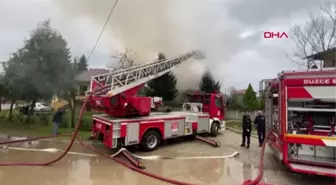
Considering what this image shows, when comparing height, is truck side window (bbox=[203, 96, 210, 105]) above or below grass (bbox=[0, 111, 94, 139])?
above

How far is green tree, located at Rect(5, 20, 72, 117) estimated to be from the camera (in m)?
16.0

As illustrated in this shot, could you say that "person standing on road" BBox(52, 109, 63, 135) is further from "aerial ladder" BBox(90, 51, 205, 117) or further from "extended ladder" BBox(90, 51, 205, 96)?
"extended ladder" BBox(90, 51, 205, 96)

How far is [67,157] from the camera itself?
8547 mm

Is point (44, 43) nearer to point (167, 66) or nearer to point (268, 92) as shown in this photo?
point (167, 66)

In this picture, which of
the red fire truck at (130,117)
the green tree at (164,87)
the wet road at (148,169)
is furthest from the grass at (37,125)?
the green tree at (164,87)

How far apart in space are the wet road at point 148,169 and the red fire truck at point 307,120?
2.34ft

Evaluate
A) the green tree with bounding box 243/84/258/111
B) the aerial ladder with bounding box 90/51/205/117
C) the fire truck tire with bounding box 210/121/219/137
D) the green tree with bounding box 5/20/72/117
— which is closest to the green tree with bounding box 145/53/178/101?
the green tree with bounding box 243/84/258/111

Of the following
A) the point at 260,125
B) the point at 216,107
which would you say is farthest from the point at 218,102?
the point at 260,125

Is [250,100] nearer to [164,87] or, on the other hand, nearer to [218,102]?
[164,87]

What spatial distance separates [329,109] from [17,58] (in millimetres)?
16685

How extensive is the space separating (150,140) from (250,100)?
19737 mm

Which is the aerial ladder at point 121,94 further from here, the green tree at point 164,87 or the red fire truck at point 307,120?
the green tree at point 164,87

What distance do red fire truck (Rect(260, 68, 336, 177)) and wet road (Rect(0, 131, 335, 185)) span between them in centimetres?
71

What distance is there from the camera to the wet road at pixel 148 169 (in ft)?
20.6
